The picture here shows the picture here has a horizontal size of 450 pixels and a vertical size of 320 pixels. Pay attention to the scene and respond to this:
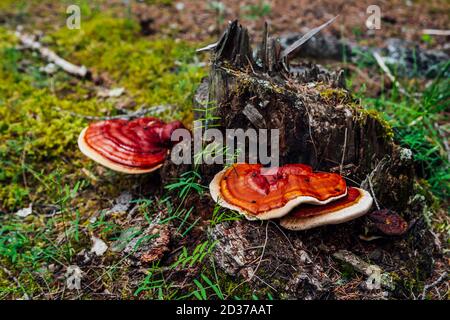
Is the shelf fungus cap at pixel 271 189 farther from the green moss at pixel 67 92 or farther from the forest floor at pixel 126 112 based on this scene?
the green moss at pixel 67 92

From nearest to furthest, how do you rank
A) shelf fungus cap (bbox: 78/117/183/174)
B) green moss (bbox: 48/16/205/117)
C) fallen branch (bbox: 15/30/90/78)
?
shelf fungus cap (bbox: 78/117/183/174)
green moss (bbox: 48/16/205/117)
fallen branch (bbox: 15/30/90/78)

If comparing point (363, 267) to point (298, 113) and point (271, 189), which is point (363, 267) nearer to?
point (271, 189)

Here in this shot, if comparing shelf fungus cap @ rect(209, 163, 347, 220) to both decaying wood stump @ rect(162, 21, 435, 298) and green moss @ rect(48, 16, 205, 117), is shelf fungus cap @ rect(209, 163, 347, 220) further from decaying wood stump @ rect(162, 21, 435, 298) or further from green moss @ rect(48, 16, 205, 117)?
green moss @ rect(48, 16, 205, 117)

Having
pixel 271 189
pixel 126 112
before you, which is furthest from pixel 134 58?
pixel 271 189

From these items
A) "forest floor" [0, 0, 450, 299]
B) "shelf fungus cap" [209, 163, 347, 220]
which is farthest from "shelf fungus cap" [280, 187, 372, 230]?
"forest floor" [0, 0, 450, 299]

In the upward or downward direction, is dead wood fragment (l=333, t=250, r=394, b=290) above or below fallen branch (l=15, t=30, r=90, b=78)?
below

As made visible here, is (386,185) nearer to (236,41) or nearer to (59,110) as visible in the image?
(236,41)
